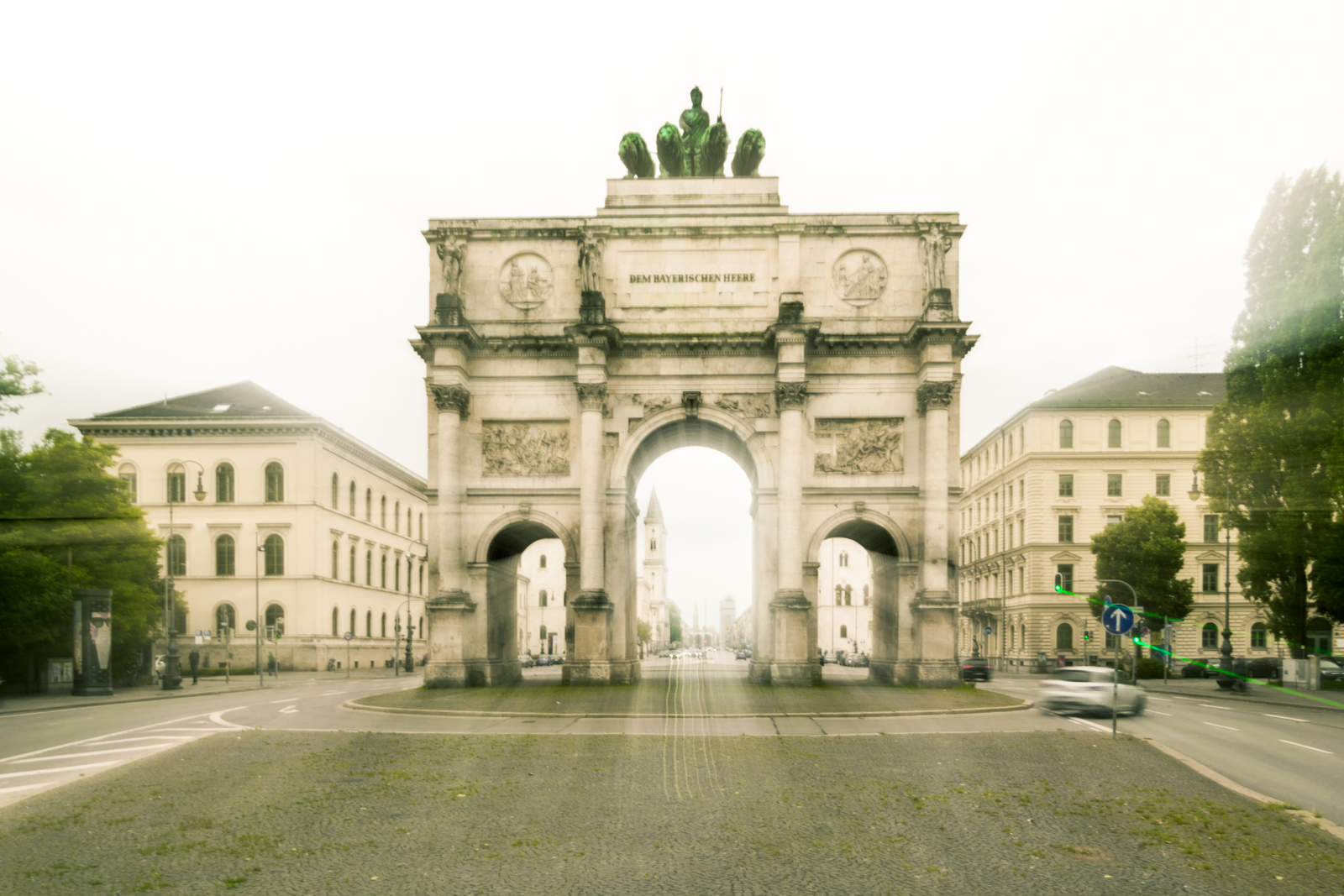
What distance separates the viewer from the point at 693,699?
27.2 meters

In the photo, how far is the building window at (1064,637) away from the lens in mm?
62656

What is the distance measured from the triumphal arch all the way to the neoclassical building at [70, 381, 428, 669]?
57.2 ft

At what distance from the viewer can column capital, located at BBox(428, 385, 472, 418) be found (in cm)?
3350

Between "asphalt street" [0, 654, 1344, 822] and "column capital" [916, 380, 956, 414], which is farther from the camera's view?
"column capital" [916, 380, 956, 414]

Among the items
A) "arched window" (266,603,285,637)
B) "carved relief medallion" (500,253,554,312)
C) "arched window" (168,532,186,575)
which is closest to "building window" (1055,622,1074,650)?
"carved relief medallion" (500,253,554,312)

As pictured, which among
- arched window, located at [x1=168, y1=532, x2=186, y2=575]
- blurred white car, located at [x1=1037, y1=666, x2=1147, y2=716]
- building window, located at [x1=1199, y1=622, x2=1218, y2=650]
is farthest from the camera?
building window, located at [x1=1199, y1=622, x2=1218, y2=650]

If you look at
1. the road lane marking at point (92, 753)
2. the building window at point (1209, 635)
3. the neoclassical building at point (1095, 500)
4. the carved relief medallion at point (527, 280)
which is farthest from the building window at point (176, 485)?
the building window at point (1209, 635)

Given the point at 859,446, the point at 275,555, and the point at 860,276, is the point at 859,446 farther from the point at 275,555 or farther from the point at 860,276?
the point at 275,555

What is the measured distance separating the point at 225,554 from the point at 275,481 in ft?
22.6

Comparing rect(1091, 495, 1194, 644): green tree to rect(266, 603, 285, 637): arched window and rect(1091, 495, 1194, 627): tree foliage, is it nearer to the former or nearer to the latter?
rect(1091, 495, 1194, 627): tree foliage

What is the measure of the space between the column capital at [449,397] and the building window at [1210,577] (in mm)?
51492

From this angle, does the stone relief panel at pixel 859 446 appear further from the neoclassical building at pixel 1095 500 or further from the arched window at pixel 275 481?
the neoclassical building at pixel 1095 500

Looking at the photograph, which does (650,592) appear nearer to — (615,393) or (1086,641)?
(1086,641)

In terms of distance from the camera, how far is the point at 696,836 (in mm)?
10289
